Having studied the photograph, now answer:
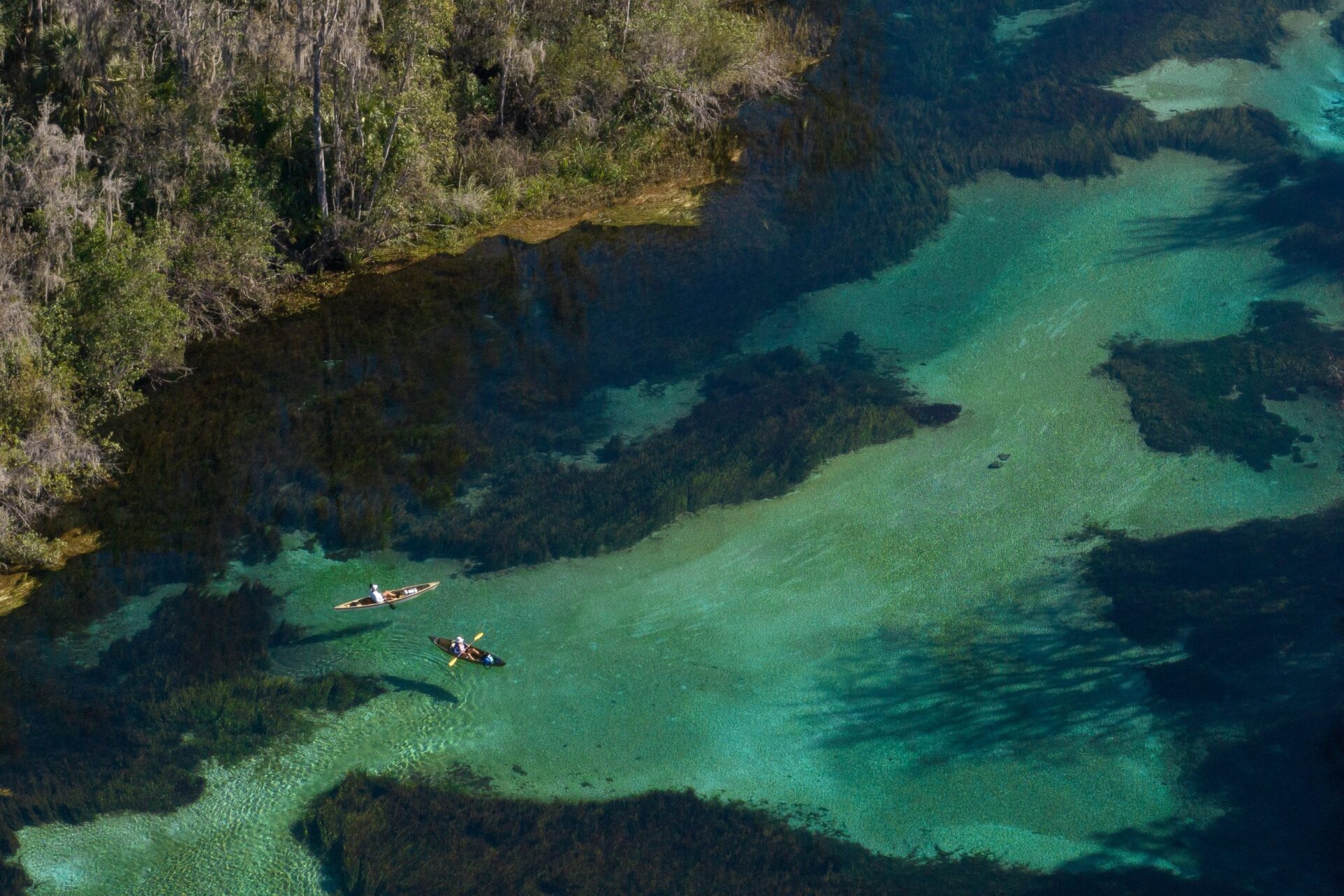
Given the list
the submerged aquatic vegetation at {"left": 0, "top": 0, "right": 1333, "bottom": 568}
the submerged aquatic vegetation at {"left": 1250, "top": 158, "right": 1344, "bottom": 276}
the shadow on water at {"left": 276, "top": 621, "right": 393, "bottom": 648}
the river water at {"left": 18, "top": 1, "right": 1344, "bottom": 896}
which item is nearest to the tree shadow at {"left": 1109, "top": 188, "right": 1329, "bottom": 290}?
the submerged aquatic vegetation at {"left": 1250, "top": 158, "right": 1344, "bottom": 276}

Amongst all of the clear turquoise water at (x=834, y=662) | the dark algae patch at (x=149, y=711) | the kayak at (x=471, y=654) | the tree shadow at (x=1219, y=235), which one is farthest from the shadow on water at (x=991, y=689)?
the tree shadow at (x=1219, y=235)

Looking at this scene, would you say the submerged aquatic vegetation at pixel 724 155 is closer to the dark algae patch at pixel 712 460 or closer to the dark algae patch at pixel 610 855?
the dark algae patch at pixel 712 460

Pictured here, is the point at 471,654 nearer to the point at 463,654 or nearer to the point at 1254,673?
the point at 463,654

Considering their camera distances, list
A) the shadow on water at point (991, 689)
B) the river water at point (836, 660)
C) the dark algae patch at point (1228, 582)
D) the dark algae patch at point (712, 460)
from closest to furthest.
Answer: the river water at point (836, 660) → the shadow on water at point (991, 689) → the dark algae patch at point (1228, 582) → the dark algae patch at point (712, 460)

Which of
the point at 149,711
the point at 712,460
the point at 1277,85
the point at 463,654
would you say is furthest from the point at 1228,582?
the point at 1277,85

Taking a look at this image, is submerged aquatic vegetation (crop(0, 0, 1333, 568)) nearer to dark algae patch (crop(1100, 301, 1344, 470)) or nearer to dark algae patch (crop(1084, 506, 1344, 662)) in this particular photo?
dark algae patch (crop(1100, 301, 1344, 470))

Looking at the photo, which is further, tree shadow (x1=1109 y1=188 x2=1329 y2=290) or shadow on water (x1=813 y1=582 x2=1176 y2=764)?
tree shadow (x1=1109 y1=188 x2=1329 y2=290)
